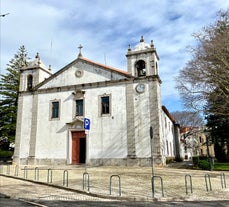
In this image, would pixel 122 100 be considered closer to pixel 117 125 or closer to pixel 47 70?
pixel 117 125

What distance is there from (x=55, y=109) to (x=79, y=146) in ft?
15.1

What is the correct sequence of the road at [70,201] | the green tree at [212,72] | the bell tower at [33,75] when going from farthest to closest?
the bell tower at [33,75], the green tree at [212,72], the road at [70,201]

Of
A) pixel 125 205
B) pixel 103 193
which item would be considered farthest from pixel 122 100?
pixel 125 205

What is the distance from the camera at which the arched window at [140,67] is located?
74.3 ft

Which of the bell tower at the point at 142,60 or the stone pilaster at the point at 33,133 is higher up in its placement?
the bell tower at the point at 142,60

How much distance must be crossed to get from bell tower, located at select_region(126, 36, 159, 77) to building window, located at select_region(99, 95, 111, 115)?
323cm

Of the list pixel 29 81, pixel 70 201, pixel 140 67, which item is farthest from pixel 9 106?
pixel 70 201

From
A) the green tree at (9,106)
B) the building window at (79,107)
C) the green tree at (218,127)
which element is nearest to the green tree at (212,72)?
the green tree at (218,127)

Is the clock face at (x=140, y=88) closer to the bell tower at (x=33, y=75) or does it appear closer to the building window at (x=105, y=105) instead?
the building window at (x=105, y=105)

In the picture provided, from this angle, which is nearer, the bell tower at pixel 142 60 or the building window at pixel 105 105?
the bell tower at pixel 142 60

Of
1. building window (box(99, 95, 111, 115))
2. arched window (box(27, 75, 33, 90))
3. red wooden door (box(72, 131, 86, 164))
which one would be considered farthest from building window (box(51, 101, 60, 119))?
building window (box(99, 95, 111, 115))

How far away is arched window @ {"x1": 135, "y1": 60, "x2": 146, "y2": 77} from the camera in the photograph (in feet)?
74.3

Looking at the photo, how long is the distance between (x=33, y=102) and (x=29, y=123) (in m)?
2.21

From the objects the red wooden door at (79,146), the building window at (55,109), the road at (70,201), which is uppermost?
the building window at (55,109)
